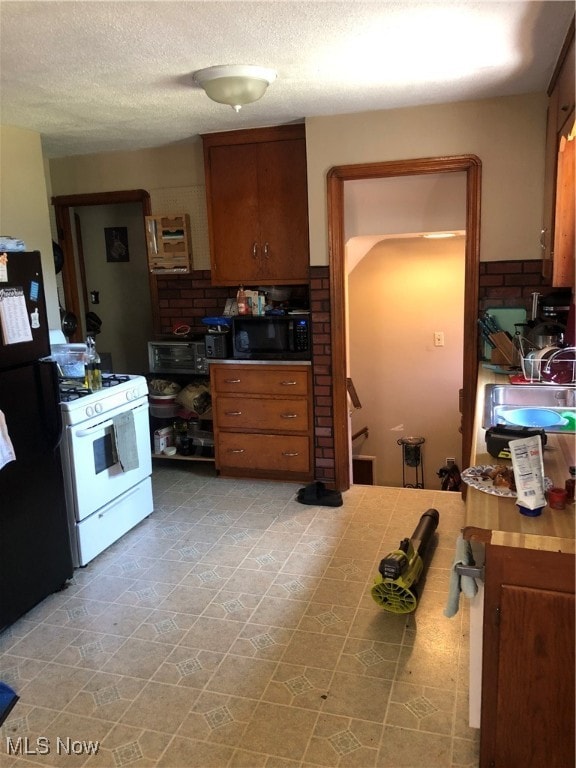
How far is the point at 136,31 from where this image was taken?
218 centimetres

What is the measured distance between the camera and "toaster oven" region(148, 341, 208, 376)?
424 cm

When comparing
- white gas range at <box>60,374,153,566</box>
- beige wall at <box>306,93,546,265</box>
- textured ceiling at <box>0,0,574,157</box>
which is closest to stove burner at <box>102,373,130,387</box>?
white gas range at <box>60,374,153,566</box>

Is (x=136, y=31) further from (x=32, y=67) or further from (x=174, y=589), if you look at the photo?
(x=174, y=589)

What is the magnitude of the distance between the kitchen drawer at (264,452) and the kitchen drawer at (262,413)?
65mm

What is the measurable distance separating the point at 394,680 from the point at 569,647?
0.85 metres

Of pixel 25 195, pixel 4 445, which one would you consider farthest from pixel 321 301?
pixel 4 445

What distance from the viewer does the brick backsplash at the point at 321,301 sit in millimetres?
3465

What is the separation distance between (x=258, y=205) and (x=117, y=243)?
1650mm

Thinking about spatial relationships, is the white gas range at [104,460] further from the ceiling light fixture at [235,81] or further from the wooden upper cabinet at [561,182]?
the wooden upper cabinet at [561,182]

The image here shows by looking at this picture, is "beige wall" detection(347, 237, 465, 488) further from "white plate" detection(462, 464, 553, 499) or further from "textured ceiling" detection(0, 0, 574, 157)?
"white plate" detection(462, 464, 553, 499)

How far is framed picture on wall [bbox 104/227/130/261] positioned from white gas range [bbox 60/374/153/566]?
194 centimetres

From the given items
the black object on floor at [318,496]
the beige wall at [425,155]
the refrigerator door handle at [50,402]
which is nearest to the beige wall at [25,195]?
the beige wall at [425,155]

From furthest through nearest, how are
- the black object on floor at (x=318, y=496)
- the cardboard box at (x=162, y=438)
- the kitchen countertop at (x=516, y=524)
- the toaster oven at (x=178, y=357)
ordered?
the cardboard box at (x=162, y=438)
the toaster oven at (x=178, y=357)
the black object on floor at (x=318, y=496)
the kitchen countertop at (x=516, y=524)

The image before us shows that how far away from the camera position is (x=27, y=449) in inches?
104
